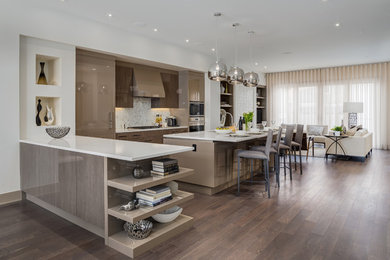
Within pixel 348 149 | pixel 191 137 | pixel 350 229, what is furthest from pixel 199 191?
pixel 348 149

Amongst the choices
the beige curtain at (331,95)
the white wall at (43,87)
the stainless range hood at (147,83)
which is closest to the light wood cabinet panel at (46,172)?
the white wall at (43,87)

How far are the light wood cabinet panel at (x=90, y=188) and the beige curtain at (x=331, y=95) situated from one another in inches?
355

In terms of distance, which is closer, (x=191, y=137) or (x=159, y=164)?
(x=159, y=164)

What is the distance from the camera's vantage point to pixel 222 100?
28.3ft

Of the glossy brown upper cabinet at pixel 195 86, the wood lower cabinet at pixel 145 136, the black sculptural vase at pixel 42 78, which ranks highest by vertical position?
the glossy brown upper cabinet at pixel 195 86

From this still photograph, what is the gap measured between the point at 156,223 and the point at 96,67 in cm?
329

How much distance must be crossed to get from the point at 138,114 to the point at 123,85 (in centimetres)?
95

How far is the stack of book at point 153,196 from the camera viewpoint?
2367 mm

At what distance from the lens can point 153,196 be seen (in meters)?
2.37

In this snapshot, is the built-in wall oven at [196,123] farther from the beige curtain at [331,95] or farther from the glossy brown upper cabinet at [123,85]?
the beige curtain at [331,95]

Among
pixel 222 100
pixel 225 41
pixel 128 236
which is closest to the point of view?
pixel 128 236

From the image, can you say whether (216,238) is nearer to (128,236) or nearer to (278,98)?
(128,236)

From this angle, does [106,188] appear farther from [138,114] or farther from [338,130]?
[338,130]

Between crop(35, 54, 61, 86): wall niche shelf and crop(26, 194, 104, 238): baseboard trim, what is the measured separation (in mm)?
1769
